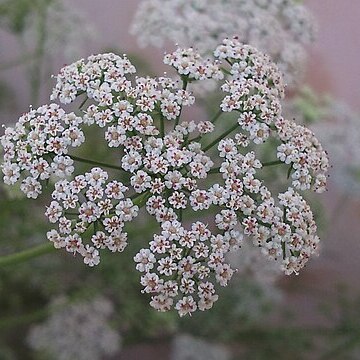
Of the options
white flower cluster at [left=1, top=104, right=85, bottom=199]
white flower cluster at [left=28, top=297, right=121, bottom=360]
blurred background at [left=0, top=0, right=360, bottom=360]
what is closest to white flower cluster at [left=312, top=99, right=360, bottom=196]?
blurred background at [left=0, top=0, right=360, bottom=360]

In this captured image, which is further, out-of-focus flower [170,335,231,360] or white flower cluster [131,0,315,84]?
out-of-focus flower [170,335,231,360]

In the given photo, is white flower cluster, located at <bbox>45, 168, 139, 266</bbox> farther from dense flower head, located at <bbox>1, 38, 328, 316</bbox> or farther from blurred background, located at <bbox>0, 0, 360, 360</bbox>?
blurred background, located at <bbox>0, 0, 360, 360</bbox>

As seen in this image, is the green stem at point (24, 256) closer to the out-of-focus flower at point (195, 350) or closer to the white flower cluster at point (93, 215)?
the white flower cluster at point (93, 215)

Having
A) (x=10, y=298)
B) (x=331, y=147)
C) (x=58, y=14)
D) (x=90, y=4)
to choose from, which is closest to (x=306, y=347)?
(x=331, y=147)

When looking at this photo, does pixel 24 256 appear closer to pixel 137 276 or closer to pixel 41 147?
pixel 41 147

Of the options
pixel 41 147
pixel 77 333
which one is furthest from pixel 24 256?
pixel 77 333

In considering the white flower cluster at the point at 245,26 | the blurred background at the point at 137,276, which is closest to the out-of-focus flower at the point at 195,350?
the blurred background at the point at 137,276

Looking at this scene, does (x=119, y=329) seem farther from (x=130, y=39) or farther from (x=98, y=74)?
(x=98, y=74)
